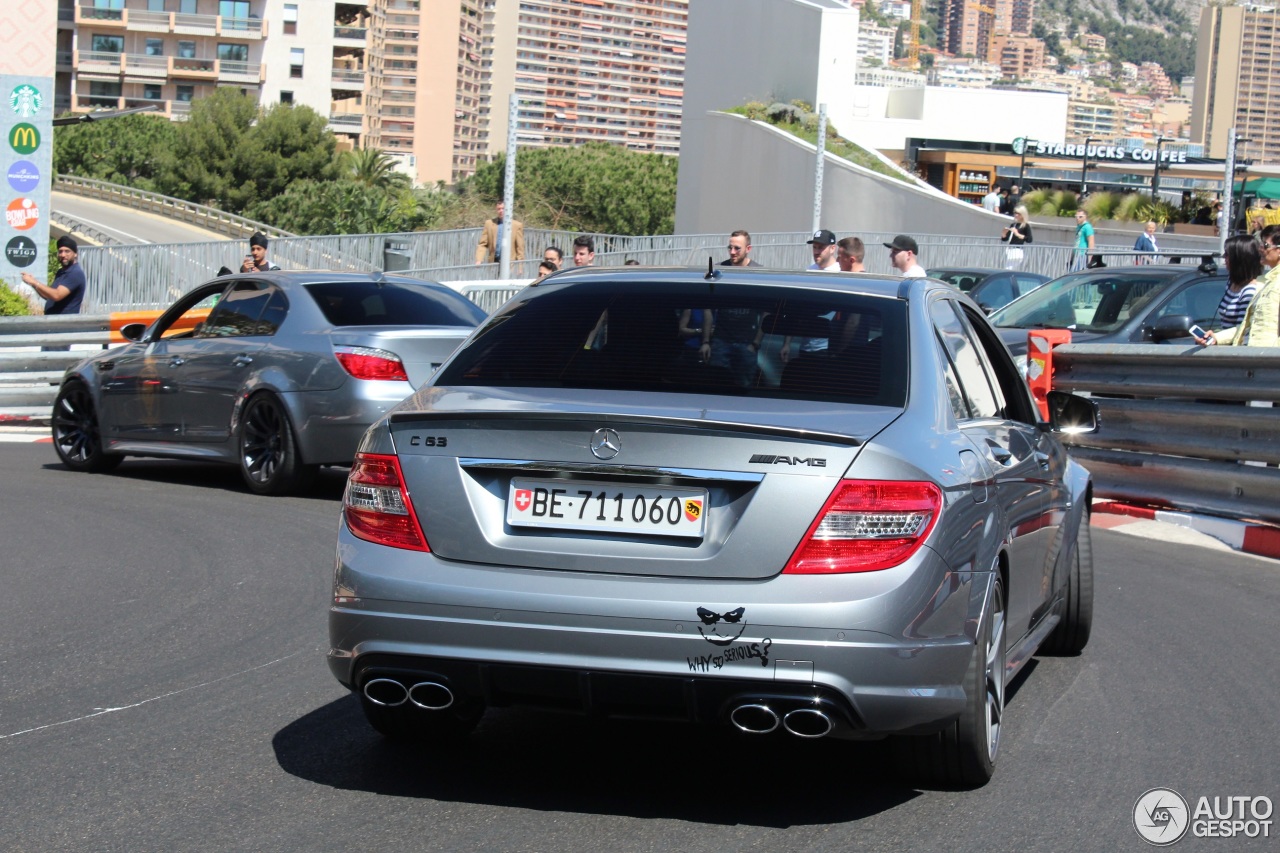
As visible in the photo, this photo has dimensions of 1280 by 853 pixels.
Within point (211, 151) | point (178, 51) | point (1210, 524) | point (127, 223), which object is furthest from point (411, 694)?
point (178, 51)

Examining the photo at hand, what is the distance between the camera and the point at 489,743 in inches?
211

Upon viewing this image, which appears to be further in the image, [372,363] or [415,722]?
[372,363]

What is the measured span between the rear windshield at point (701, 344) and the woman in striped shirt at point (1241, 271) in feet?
22.2

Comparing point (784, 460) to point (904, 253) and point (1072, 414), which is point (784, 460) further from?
point (904, 253)

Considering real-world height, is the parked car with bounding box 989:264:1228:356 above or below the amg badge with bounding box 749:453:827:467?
above

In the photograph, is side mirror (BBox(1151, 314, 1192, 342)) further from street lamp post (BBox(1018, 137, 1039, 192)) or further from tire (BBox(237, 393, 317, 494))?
street lamp post (BBox(1018, 137, 1039, 192))

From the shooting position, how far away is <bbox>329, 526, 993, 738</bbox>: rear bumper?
4188mm

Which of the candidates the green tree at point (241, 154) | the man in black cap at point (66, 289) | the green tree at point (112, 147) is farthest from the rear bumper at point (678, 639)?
the green tree at point (112, 147)

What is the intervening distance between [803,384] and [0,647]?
3.79 meters

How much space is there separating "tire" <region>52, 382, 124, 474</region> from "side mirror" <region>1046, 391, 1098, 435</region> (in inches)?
331

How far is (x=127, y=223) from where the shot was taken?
8825 cm

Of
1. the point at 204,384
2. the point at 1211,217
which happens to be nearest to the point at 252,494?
the point at 204,384

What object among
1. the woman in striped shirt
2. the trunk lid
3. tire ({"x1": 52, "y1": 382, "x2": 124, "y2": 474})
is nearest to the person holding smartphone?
the woman in striped shirt
